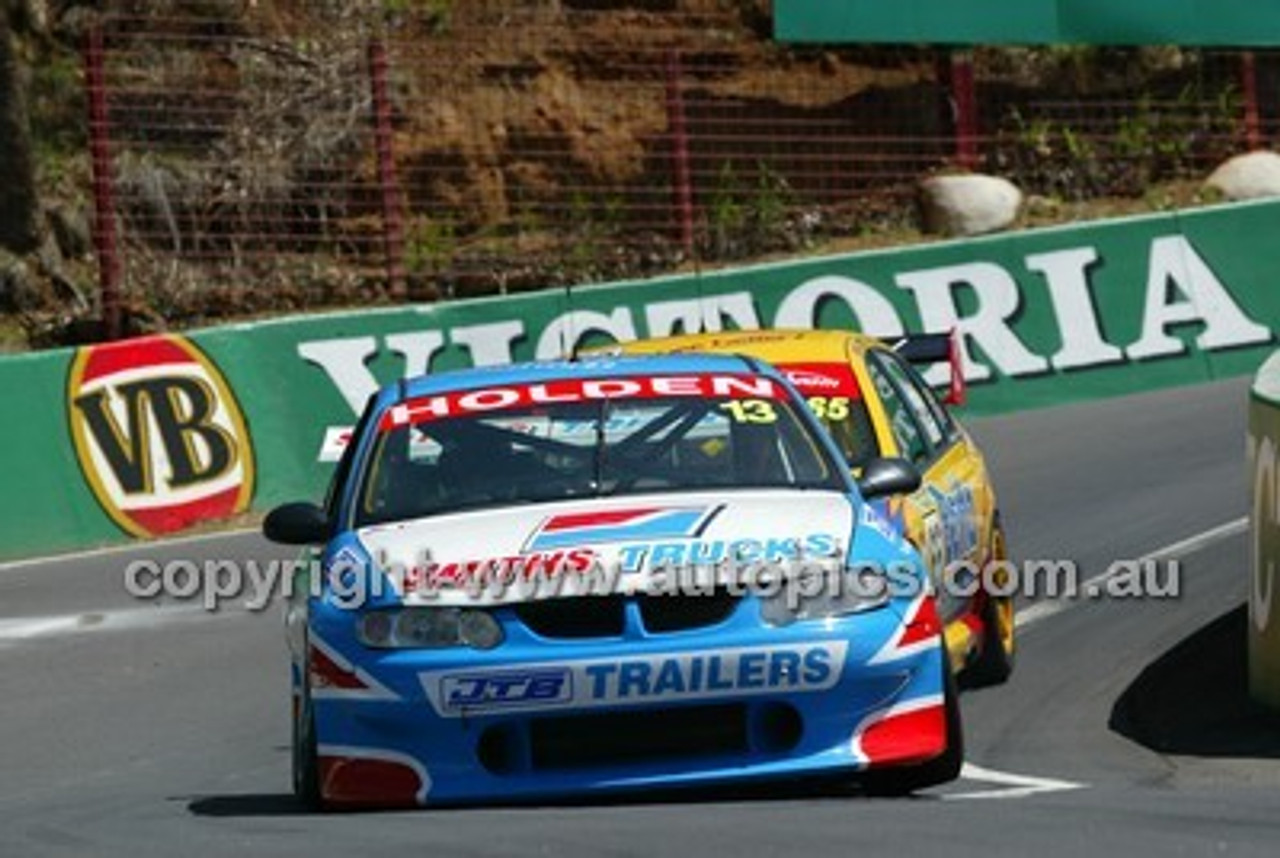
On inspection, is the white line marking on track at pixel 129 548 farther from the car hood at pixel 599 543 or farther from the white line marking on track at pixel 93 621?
the car hood at pixel 599 543

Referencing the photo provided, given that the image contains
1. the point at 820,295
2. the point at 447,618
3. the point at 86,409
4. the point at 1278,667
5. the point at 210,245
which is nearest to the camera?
the point at 447,618

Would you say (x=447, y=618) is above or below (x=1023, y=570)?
above

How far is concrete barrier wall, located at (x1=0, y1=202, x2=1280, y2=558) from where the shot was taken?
Answer: 18781mm

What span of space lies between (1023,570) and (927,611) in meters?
6.22

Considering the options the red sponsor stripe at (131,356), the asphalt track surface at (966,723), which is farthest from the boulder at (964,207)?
the red sponsor stripe at (131,356)

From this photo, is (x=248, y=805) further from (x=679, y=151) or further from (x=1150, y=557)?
(x=679, y=151)

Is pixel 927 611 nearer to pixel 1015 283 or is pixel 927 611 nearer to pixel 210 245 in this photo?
A: pixel 1015 283

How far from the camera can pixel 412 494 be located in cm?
1005

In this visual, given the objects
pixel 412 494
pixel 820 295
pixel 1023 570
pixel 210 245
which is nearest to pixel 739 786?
pixel 412 494

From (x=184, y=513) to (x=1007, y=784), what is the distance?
9.92 meters

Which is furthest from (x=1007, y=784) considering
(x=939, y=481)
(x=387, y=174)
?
(x=387, y=174)

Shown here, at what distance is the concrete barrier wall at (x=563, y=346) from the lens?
18.8 m

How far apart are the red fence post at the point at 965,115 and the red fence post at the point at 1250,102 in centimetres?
239

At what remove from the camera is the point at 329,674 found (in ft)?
30.1
